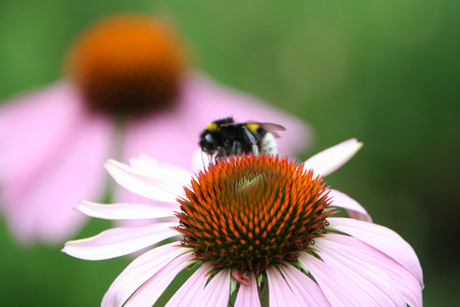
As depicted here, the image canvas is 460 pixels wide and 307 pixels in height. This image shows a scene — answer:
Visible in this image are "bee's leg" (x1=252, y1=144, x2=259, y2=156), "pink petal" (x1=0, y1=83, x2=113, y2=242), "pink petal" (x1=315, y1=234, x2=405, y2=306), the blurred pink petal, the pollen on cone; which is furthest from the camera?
the pollen on cone

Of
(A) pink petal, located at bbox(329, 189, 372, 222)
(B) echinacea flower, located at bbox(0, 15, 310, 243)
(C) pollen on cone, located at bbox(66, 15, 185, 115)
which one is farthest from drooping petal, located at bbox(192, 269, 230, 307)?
(C) pollen on cone, located at bbox(66, 15, 185, 115)

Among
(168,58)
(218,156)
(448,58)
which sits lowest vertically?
(218,156)

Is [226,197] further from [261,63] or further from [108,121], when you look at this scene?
[261,63]

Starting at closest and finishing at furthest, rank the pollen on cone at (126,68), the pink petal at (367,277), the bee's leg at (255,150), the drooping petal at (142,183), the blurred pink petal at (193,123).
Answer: the pink petal at (367,277) < the drooping petal at (142,183) < the bee's leg at (255,150) < the blurred pink petal at (193,123) < the pollen on cone at (126,68)

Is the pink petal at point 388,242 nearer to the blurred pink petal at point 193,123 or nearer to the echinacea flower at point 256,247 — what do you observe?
the echinacea flower at point 256,247

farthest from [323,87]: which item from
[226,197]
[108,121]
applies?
[226,197]

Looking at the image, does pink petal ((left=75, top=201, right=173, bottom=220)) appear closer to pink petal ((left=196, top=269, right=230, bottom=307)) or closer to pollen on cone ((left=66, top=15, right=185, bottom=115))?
pink petal ((left=196, top=269, right=230, bottom=307))

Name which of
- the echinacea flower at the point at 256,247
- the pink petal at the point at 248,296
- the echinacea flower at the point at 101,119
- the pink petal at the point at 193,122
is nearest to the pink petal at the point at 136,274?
the echinacea flower at the point at 256,247
